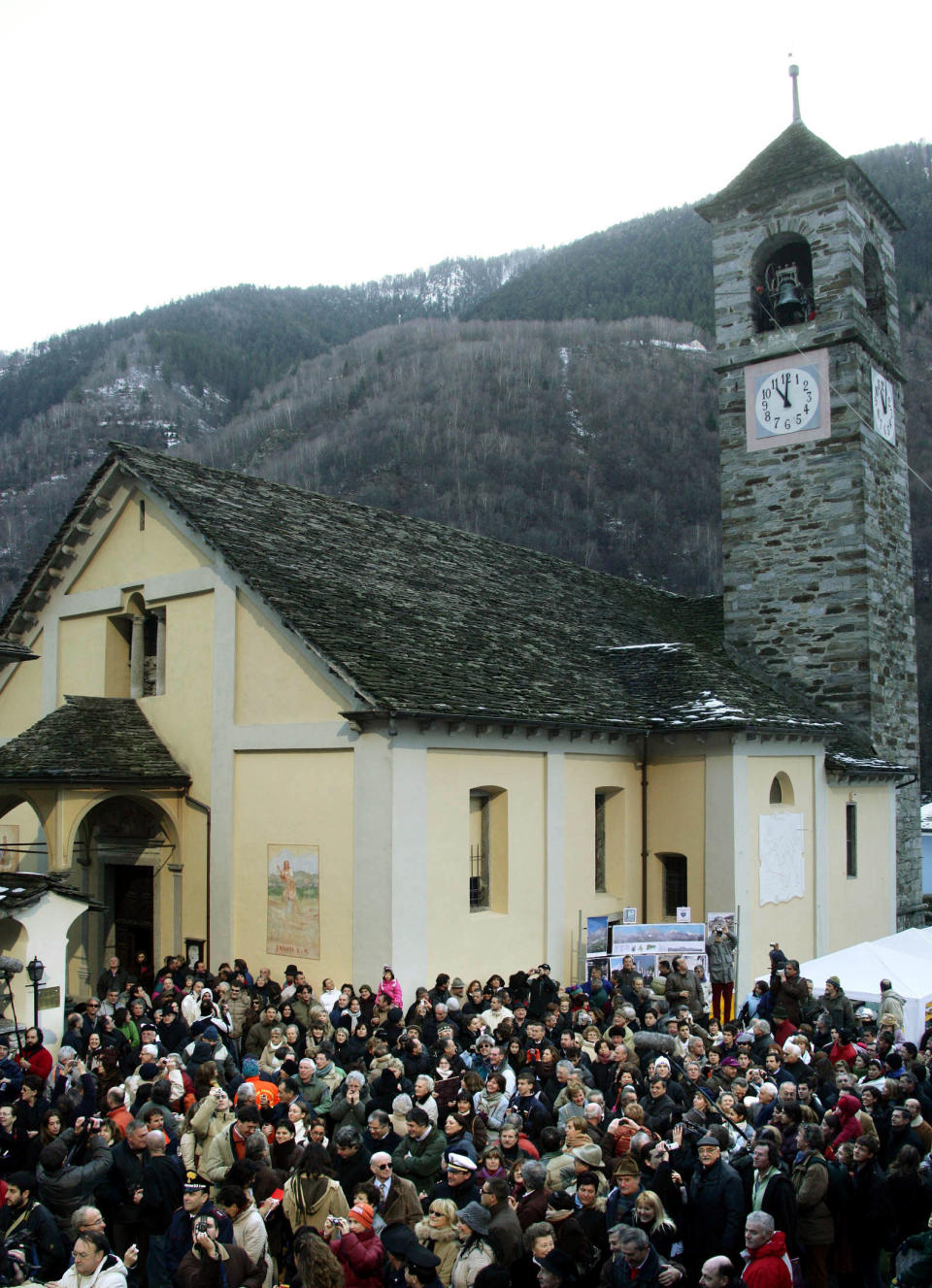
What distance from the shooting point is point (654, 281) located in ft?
430

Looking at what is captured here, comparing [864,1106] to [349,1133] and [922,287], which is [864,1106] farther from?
[922,287]

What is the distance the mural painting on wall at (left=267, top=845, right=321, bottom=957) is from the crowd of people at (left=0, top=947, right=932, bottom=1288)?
4381 mm

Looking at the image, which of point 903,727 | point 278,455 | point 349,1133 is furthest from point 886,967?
point 278,455

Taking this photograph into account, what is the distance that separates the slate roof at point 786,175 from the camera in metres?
28.6

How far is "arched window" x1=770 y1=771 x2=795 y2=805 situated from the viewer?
23.5m

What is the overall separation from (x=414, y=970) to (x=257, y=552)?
7698 mm

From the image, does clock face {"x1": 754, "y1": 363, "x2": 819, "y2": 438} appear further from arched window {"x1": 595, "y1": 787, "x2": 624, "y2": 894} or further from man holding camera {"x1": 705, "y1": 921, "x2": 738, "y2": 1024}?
man holding camera {"x1": 705, "y1": 921, "x2": 738, "y2": 1024}

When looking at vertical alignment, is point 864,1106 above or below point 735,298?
below

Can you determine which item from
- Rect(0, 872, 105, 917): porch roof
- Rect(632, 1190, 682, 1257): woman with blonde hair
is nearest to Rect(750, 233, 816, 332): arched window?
Rect(0, 872, 105, 917): porch roof

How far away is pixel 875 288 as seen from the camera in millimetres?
30062

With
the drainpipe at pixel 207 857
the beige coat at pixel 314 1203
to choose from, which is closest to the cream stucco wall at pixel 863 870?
the drainpipe at pixel 207 857

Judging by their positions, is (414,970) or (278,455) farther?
(278,455)

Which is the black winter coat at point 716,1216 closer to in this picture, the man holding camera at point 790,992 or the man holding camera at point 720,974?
the man holding camera at point 790,992

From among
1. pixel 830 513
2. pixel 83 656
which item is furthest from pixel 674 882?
pixel 83 656
